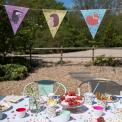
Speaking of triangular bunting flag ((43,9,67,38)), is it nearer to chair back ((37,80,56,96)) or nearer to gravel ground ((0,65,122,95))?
gravel ground ((0,65,122,95))

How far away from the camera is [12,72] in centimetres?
856

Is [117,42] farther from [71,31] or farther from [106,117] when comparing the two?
[106,117]

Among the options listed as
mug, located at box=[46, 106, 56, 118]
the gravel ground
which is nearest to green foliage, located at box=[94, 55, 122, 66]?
the gravel ground

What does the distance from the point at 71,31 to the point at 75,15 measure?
2.12m

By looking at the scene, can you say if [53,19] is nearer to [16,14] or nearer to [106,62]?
[16,14]

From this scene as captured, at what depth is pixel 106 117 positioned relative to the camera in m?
3.01

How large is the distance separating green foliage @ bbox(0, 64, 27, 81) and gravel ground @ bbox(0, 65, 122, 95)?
19 centimetres

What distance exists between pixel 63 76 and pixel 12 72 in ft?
4.92

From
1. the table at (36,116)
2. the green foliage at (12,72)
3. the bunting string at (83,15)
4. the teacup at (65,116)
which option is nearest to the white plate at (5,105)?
the table at (36,116)

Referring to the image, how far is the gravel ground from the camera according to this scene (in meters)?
7.36

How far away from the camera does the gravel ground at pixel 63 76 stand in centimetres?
736

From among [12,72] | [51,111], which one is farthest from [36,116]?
[12,72]

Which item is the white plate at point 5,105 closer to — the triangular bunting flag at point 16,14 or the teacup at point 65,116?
the teacup at point 65,116

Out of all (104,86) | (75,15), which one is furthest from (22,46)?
(75,15)
